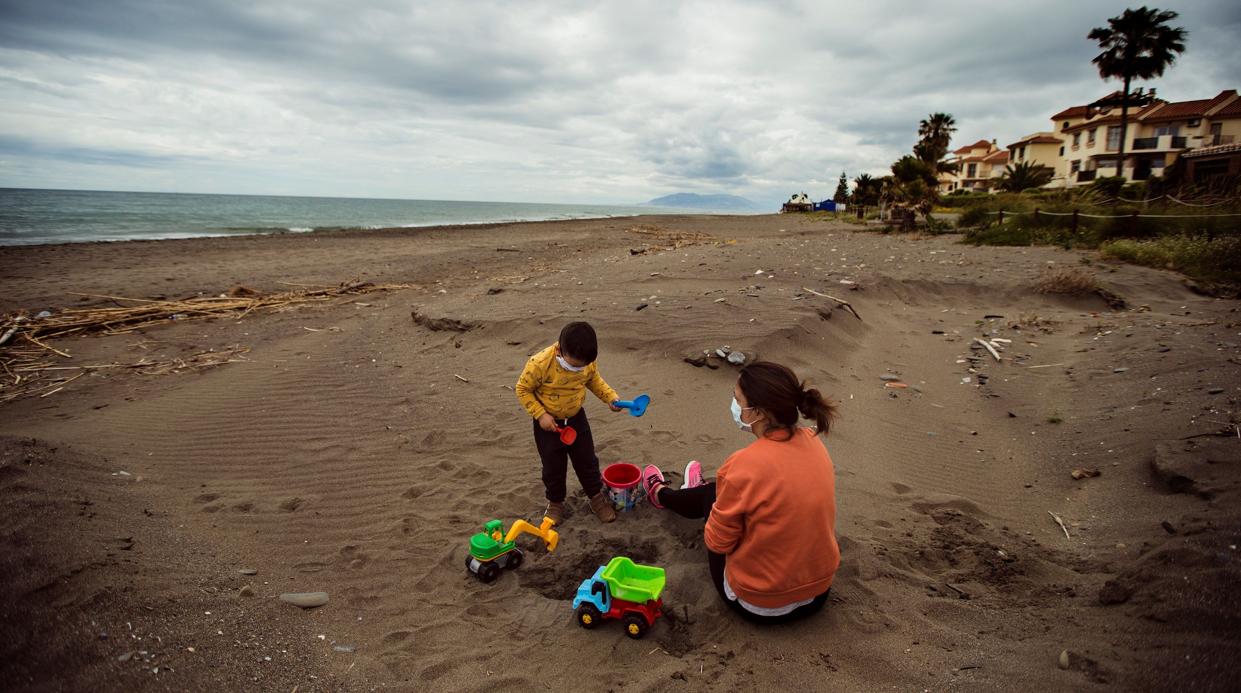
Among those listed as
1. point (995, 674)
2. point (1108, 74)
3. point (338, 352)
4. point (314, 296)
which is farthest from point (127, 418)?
point (1108, 74)

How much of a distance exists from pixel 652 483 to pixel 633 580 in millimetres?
1023

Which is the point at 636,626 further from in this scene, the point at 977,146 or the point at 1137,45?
the point at 977,146

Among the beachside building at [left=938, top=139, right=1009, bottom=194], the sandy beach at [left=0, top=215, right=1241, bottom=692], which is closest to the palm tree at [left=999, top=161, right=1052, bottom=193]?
the beachside building at [left=938, top=139, right=1009, bottom=194]

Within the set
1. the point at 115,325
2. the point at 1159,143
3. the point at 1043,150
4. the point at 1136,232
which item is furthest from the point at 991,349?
the point at 1043,150

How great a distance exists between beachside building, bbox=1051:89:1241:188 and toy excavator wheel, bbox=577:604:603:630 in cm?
4663

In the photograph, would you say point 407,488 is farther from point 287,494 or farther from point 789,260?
A: point 789,260

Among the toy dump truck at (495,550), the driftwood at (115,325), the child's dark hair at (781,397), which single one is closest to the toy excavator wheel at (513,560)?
the toy dump truck at (495,550)

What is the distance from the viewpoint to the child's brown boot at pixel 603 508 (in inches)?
157

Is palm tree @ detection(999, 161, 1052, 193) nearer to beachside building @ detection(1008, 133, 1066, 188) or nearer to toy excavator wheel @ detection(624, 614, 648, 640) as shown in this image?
beachside building @ detection(1008, 133, 1066, 188)

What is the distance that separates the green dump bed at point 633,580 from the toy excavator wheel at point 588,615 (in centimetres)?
15

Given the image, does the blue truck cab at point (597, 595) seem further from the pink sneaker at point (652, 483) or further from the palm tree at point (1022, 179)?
the palm tree at point (1022, 179)

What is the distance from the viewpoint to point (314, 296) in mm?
12312

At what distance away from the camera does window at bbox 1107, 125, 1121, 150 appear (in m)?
41.4

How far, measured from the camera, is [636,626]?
288 centimetres
